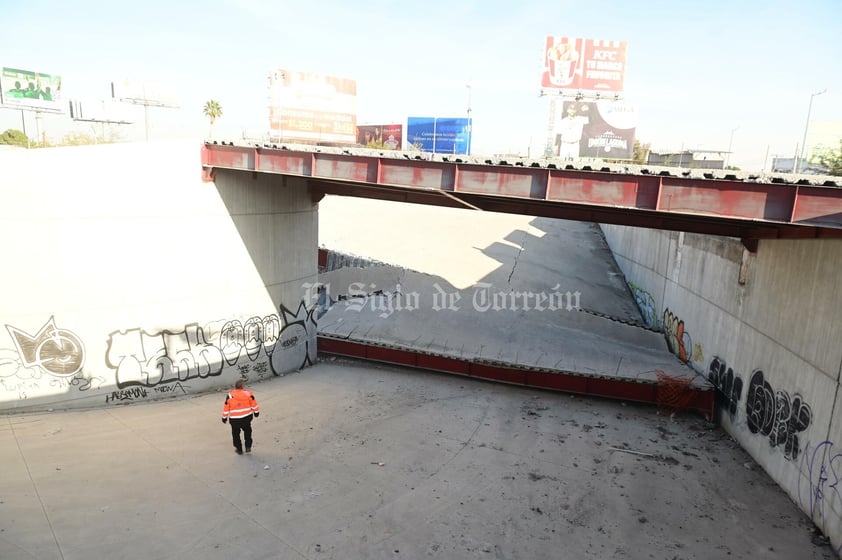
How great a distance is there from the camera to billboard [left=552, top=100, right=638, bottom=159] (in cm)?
2117

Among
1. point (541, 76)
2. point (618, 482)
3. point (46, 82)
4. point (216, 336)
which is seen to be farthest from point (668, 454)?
point (46, 82)

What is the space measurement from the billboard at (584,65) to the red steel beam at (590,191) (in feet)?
41.7

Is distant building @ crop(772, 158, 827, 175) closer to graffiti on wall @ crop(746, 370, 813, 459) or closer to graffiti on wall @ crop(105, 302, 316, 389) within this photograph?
graffiti on wall @ crop(746, 370, 813, 459)

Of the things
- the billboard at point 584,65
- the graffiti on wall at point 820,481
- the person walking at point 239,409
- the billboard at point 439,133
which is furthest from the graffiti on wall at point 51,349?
the billboard at point 584,65

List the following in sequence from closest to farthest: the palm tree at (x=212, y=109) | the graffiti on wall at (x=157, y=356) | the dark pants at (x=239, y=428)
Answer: the dark pants at (x=239, y=428) → the graffiti on wall at (x=157, y=356) → the palm tree at (x=212, y=109)

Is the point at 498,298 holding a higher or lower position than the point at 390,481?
higher

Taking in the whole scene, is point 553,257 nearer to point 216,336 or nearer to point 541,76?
point 541,76

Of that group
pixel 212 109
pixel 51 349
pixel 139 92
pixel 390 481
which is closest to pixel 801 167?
pixel 390 481

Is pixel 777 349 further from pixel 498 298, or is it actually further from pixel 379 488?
pixel 498 298

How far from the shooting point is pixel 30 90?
24.2 m

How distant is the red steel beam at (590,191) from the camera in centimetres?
945

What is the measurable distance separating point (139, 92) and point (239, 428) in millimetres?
18502

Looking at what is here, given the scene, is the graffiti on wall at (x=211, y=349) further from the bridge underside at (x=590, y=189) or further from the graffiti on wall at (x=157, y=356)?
the bridge underside at (x=590, y=189)

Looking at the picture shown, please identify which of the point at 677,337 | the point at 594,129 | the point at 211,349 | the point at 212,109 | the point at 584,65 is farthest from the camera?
the point at 212,109
